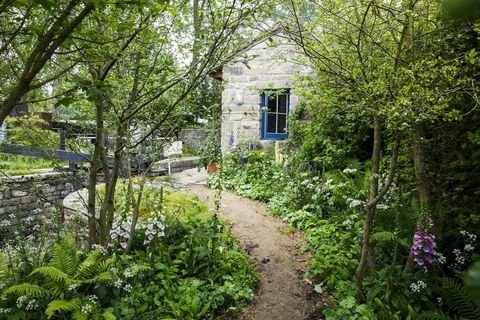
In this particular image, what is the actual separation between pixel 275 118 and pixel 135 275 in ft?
21.6

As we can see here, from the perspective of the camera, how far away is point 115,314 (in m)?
3.37

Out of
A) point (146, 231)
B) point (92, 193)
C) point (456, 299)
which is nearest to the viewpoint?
point (456, 299)

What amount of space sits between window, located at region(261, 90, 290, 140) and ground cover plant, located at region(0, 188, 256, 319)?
16.2 ft

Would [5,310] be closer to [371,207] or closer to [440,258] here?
[371,207]

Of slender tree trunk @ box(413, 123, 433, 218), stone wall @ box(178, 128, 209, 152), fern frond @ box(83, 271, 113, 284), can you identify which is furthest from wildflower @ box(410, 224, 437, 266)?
stone wall @ box(178, 128, 209, 152)

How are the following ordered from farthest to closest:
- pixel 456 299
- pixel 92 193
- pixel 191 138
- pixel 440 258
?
pixel 191 138 < pixel 92 193 < pixel 440 258 < pixel 456 299

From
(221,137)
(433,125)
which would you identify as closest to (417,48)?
(433,125)

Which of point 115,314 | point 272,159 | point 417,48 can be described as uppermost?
point 417,48

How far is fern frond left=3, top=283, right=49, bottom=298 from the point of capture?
311 centimetres

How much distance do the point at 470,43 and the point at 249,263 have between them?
3874 mm

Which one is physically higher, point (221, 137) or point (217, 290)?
point (221, 137)

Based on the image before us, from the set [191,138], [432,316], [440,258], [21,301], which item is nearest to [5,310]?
[21,301]

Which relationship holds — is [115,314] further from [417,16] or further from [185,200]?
[417,16]

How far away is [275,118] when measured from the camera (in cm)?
955
